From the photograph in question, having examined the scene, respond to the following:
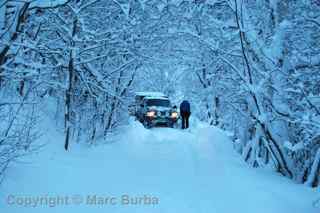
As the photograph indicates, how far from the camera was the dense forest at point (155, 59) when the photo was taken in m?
6.39

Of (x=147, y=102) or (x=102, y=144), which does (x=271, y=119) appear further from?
(x=147, y=102)

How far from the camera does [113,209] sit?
5.43 metres

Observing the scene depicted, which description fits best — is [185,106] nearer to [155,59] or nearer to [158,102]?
[158,102]

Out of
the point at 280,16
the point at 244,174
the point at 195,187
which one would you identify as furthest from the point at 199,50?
the point at 195,187

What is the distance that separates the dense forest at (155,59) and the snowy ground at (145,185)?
566mm

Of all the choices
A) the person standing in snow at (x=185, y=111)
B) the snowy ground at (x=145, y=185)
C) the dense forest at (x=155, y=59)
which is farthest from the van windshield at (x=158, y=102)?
the snowy ground at (x=145, y=185)

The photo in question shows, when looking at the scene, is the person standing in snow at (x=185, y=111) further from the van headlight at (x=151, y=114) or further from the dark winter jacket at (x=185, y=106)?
the van headlight at (x=151, y=114)

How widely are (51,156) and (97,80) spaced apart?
9.17 ft

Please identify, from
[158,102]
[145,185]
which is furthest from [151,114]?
[145,185]

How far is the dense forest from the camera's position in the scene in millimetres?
6395

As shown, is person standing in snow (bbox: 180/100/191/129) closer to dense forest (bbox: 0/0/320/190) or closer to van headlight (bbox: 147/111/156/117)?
van headlight (bbox: 147/111/156/117)

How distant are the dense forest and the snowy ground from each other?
1.86ft

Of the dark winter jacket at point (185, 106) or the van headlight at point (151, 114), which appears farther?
the van headlight at point (151, 114)

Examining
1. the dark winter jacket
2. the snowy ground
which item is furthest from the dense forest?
the dark winter jacket
